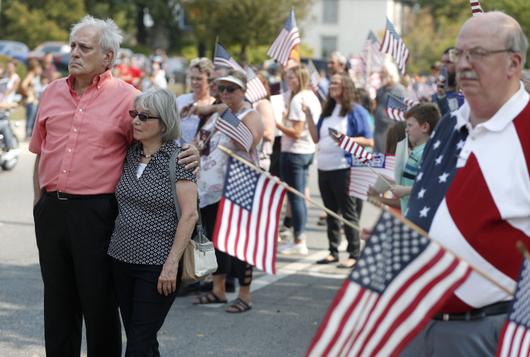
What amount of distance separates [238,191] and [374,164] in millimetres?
2949

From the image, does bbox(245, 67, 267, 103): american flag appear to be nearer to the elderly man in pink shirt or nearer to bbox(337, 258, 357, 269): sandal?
bbox(337, 258, 357, 269): sandal

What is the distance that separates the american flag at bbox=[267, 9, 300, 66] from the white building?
62152mm

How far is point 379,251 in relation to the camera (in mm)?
3232

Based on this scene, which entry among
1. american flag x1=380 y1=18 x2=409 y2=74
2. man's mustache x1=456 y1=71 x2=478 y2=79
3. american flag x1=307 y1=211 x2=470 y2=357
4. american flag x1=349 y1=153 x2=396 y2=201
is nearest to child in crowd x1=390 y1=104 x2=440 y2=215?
american flag x1=349 y1=153 x2=396 y2=201

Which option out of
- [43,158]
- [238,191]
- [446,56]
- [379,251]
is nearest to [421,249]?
[379,251]

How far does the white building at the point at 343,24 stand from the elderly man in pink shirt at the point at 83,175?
6912 centimetres

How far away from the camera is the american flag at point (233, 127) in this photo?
7340 millimetres

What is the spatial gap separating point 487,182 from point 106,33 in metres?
2.48

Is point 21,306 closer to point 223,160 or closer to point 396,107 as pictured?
point 223,160

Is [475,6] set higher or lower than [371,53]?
higher

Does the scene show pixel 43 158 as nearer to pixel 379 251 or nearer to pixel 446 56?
pixel 379 251

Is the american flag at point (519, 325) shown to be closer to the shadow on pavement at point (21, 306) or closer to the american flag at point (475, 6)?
the american flag at point (475, 6)

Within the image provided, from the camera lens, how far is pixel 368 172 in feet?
24.5

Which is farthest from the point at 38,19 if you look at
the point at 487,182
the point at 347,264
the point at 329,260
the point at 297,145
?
the point at 487,182
